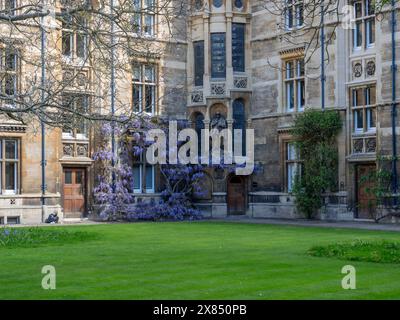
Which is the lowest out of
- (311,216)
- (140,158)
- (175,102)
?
(311,216)

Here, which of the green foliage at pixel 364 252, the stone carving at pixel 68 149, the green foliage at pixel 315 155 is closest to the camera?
the green foliage at pixel 364 252

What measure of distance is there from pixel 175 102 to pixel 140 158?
9.48ft

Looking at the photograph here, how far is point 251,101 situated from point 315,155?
4590 millimetres

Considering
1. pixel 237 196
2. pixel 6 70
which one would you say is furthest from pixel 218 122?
pixel 6 70

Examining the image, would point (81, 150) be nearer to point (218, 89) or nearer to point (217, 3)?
point (218, 89)

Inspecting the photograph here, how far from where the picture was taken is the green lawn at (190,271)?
380 inches

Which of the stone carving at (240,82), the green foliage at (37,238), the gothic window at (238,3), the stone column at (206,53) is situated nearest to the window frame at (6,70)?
the green foliage at (37,238)

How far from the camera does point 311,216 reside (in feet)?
94.7

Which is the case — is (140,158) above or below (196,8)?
below

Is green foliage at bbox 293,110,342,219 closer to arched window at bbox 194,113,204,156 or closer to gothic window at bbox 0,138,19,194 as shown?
arched window at bbox 194,113,204,156

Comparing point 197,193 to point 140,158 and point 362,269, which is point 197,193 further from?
point 362,269

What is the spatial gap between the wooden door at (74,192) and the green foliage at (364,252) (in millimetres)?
16274

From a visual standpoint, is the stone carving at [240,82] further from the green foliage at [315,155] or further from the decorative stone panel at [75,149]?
the decorative stone panel at [75,149]
